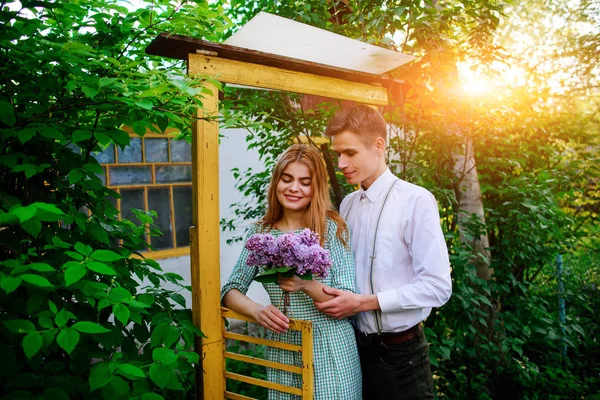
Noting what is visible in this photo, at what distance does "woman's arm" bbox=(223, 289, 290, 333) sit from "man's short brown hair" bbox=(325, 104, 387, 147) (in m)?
0.99

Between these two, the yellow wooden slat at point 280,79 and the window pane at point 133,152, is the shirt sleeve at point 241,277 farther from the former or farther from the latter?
the window pane at point 133,152

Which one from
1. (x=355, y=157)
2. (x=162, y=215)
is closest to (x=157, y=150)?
(x=162, y=215)

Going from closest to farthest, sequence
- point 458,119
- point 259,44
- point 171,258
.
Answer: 1. point 259,44
2. point 458,119
3. point 171,258

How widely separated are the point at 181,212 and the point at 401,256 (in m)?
5.54

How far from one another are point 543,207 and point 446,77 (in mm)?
1319

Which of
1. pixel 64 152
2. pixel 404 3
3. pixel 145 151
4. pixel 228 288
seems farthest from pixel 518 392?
pixel 145 151

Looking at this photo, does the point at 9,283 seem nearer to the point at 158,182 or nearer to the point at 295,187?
the point at 295,187

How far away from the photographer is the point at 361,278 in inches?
91.5

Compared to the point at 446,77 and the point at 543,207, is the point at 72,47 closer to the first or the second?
the point at 446,77

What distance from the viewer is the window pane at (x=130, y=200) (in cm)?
665

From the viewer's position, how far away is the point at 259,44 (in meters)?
2.50

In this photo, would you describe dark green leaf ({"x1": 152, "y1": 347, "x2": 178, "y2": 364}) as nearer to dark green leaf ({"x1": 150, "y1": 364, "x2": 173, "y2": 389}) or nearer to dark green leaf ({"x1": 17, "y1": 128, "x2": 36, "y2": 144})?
dark green leaf ({"x1": 150, "y1": 364, "x2": 173, "y2": 389})

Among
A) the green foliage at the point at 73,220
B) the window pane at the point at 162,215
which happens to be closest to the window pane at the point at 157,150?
the window pane at the point at 162,215

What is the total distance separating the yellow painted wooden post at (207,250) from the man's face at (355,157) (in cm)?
67
